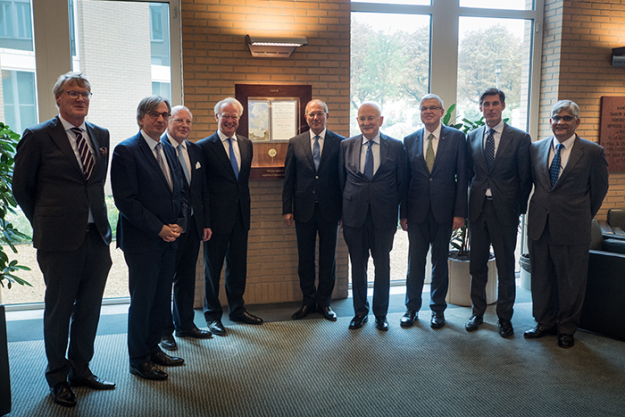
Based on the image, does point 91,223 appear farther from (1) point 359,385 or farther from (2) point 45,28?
(2) point 45,28

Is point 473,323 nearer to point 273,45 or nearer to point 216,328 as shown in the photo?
point 216,328

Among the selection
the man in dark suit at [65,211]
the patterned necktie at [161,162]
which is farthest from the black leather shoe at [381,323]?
the man in dark suit at [65,211]

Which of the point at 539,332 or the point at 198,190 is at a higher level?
the point at 198,190

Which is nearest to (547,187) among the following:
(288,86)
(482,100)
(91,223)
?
(482,100)

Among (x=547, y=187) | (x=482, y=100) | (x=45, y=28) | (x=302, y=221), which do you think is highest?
(x=45, y=28)

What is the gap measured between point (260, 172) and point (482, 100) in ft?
6.98

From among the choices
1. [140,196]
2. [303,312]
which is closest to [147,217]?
[140,196]

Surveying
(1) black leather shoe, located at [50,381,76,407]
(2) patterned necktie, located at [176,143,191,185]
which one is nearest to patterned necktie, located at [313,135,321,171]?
(2) patterned necktie, located at [176,143,191,185]

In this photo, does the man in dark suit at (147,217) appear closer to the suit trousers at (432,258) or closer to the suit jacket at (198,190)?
the suit jacket at (198,190)

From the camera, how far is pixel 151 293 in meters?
3.32

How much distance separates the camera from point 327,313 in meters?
4.63

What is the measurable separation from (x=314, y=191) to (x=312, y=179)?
0.11 metres

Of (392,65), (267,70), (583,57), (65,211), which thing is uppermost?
(583,57)

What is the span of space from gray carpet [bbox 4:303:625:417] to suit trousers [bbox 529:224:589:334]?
0.21 meters
